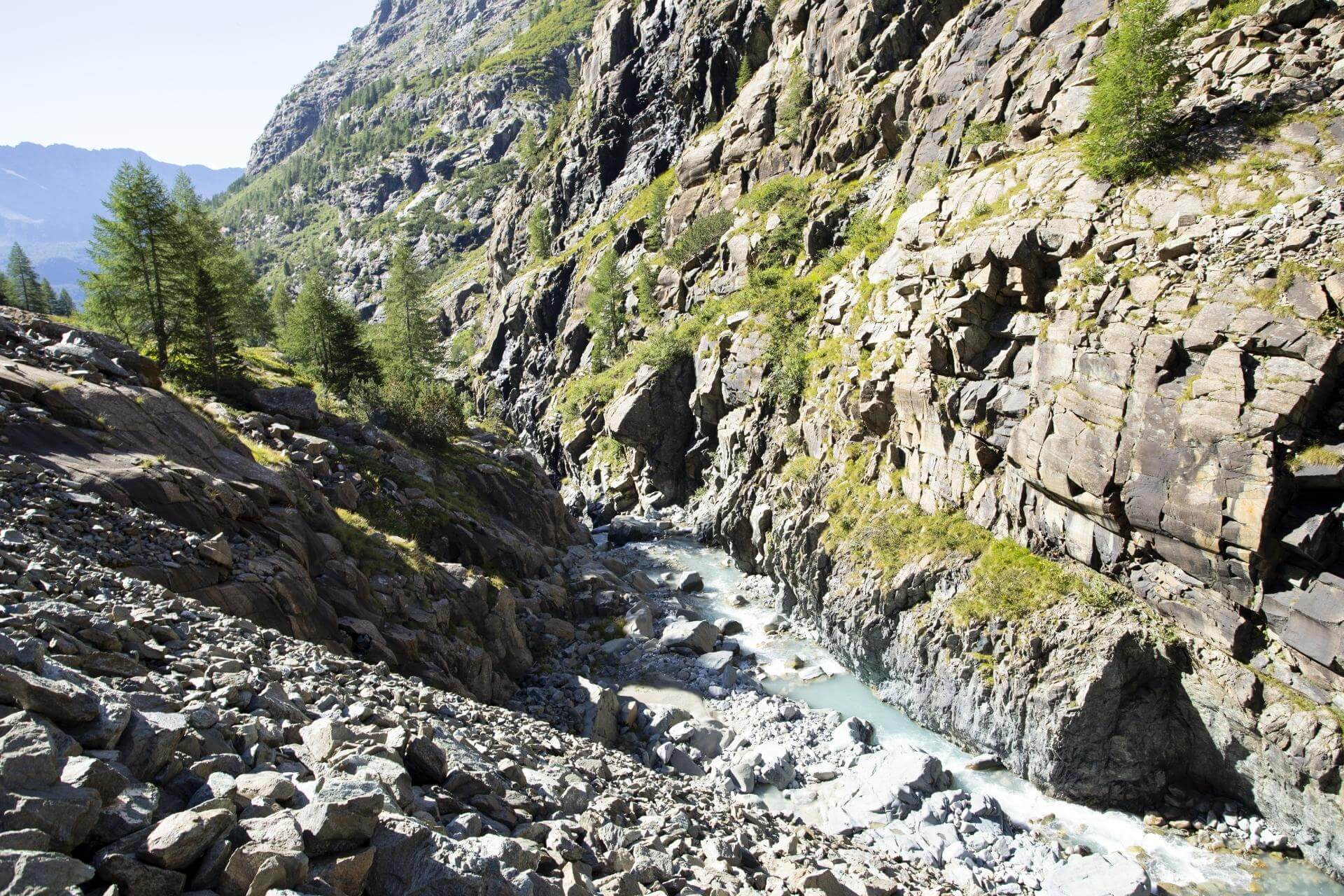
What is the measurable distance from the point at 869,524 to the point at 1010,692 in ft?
36.6

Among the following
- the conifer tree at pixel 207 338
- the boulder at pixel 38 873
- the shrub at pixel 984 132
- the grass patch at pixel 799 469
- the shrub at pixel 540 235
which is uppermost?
the shrub at pixel 540 235

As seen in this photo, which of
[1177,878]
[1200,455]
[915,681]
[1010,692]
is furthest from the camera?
[915,681]

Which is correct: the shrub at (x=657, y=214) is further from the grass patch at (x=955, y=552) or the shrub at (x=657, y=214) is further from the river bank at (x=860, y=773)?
the river bank at (x=860, y=773)

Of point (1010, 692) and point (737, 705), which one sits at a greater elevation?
point (1010, 692)

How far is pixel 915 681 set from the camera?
28078mm

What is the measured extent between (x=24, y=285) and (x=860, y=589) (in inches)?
4129

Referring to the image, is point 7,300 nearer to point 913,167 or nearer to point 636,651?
point 636,651

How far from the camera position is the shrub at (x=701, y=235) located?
71812mm

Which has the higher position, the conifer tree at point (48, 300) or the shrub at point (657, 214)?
the shrub at point (657, 214)

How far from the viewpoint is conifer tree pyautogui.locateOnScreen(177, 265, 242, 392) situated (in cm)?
3331

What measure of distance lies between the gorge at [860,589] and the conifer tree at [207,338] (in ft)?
9.20

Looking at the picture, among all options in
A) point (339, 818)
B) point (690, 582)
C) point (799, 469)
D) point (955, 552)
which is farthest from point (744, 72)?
point (339, 818)

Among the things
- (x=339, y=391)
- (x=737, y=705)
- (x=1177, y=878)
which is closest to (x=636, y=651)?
(x=737, y=705)

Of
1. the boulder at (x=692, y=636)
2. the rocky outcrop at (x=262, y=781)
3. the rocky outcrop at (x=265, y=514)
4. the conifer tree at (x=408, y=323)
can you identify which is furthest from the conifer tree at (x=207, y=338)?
the conifer tree at (x=408, y=323)
